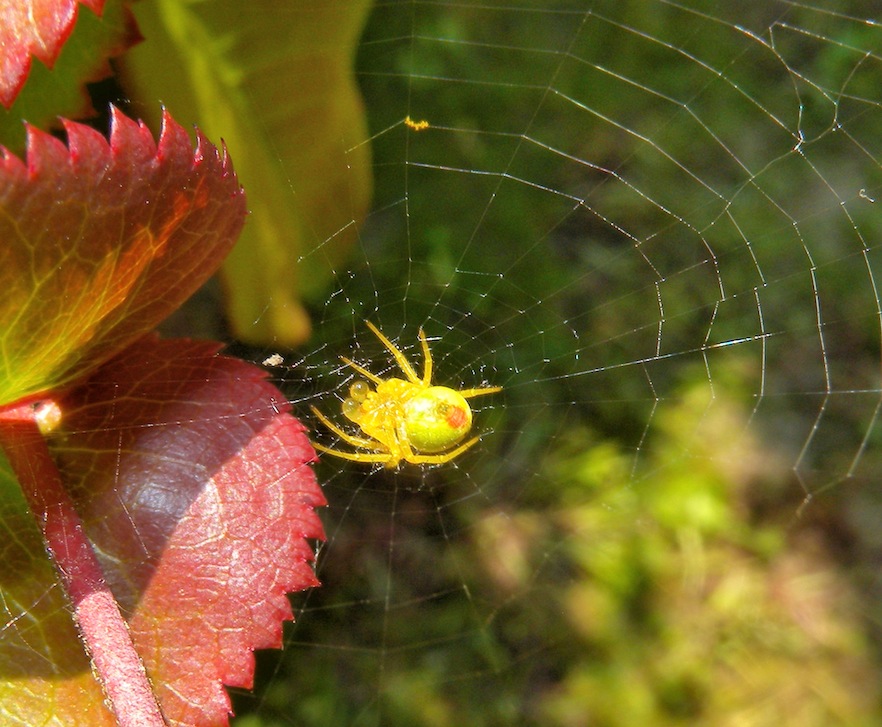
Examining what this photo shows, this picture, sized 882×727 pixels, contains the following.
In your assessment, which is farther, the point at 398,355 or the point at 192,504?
the point at 398,355

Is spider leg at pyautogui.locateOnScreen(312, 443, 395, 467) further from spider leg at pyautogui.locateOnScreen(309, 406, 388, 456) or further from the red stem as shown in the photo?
the red stem

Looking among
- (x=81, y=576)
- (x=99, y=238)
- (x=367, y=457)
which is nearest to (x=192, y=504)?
(x=81, y=576)

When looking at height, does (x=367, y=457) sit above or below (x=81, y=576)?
below

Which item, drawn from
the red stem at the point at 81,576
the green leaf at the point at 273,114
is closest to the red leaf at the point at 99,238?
the red stem at the point at 81,576

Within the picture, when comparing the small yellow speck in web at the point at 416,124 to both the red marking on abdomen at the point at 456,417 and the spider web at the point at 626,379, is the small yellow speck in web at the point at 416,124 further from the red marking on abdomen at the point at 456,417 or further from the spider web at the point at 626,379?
the red marking on abdomen at the point at 456,417

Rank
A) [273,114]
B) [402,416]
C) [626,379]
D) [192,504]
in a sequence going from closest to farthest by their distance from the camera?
[192,504] < [273,114] < [402,416] < [626,379]

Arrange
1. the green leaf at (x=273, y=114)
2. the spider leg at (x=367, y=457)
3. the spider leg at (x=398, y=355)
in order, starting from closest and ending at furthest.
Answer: the green leaf at (x=273, y=114), the spider leg at (x=367, y=457), the spider leg at (x=398, y=355)

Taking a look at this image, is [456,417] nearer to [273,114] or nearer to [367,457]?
[367,457]
